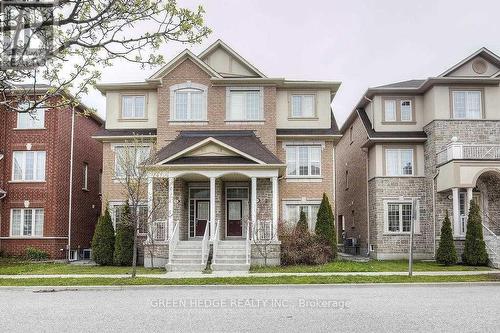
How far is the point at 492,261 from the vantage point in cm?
2227

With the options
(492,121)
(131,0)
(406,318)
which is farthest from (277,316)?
(492,121)

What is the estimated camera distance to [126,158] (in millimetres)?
21125

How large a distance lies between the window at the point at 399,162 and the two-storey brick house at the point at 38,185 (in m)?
15.8

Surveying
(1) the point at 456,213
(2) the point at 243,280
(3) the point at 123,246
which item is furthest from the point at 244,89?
(2) the point at 243,280

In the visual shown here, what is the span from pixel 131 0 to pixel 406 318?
7.77 meters

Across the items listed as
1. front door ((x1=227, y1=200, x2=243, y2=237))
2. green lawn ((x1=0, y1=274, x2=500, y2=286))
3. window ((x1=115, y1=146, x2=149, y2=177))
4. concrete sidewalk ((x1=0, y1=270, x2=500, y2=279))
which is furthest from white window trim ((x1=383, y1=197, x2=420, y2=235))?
window ((x1=115, y1=146, x2=149, y2=177))

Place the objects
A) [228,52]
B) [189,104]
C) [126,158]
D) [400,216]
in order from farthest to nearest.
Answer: [228,52], [400,216], [189,104], [126,158]

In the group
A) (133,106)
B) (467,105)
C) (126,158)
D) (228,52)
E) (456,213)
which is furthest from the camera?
(133,106)

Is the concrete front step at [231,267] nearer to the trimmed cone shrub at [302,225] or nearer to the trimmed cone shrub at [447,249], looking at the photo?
the trimmed cone shrub at [302,225]

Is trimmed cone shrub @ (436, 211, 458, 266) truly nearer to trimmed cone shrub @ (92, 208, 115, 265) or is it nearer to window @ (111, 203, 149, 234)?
window @ (111, 203, 149, 234)

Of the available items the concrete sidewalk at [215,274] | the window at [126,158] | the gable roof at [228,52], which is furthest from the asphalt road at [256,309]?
the gable roof at [228,52]

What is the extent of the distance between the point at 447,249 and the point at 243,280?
10.2m

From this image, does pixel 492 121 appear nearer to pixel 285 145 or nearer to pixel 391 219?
pixel 391 219

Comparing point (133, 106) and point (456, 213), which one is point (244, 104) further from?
point (456, 213)
